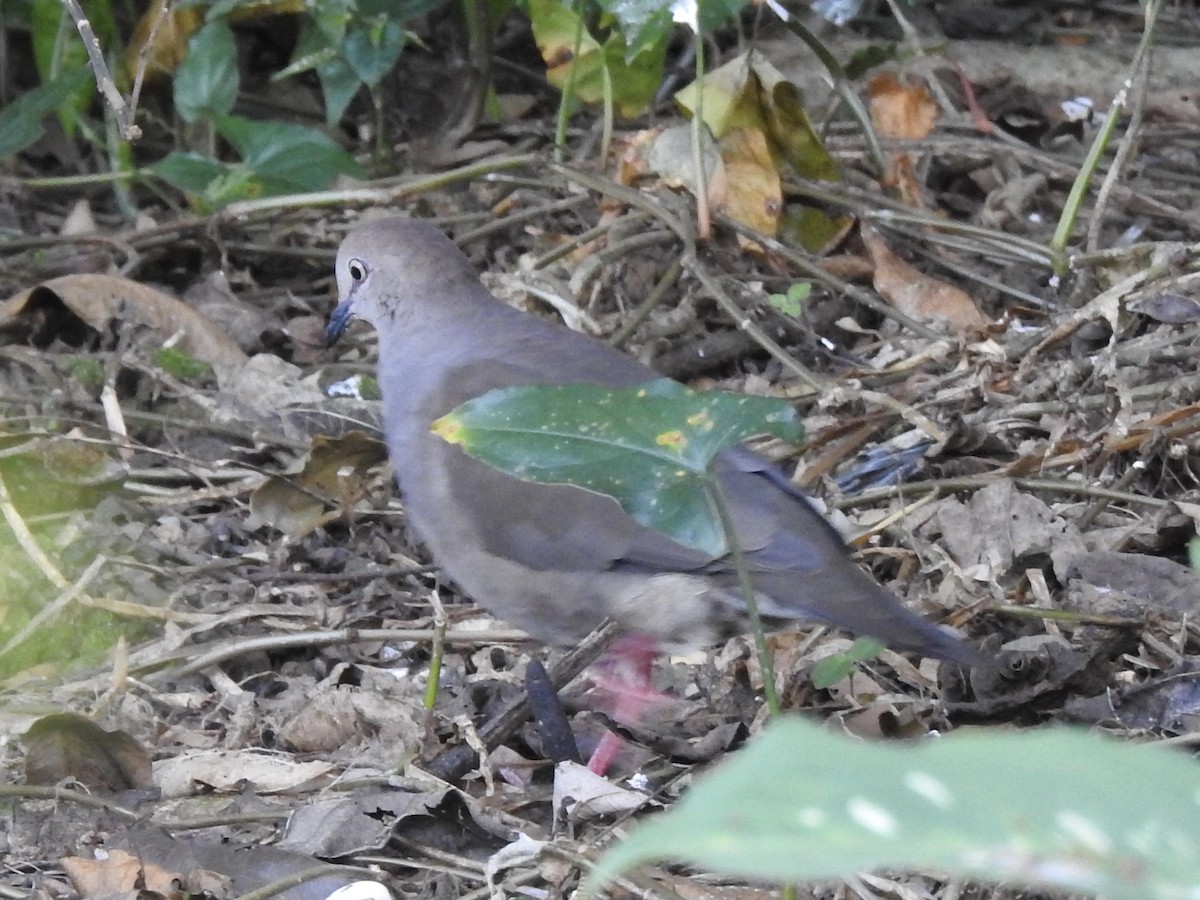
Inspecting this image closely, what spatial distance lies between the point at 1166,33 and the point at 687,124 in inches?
86.7

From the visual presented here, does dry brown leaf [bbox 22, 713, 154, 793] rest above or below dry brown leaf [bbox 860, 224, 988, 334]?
below

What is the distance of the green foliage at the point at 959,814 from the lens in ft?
2.51

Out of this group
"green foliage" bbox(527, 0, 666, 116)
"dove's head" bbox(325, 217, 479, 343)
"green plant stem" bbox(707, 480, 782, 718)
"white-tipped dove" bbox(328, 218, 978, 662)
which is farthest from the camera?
"green foliage" bbox(527, 0, 666, 116)

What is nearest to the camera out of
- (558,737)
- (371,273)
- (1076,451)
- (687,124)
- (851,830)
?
(851,830)

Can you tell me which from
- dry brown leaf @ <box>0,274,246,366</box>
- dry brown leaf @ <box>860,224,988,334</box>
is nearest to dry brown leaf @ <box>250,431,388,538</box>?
dry brown leaf @ <box>0,274,246,366</box>

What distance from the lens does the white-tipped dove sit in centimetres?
279

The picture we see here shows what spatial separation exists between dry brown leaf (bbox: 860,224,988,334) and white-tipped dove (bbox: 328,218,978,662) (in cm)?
129

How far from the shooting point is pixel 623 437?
2.04 m

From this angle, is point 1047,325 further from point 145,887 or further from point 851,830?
point 851,830

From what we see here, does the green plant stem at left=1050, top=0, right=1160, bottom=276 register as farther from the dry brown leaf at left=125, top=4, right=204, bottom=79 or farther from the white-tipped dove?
Answer: the dry brown leaf at left=125, top=4, right=204, bottom=79

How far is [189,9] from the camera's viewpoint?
5.38 metres

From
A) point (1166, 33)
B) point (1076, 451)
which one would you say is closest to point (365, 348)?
point (1076, 451)

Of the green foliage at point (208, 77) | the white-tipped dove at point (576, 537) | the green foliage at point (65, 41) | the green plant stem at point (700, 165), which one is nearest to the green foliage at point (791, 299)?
the green plant stem at point (700, 165)

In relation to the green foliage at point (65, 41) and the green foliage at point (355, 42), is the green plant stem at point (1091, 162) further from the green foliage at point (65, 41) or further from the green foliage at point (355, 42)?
the green foliage at point (65, 41)
